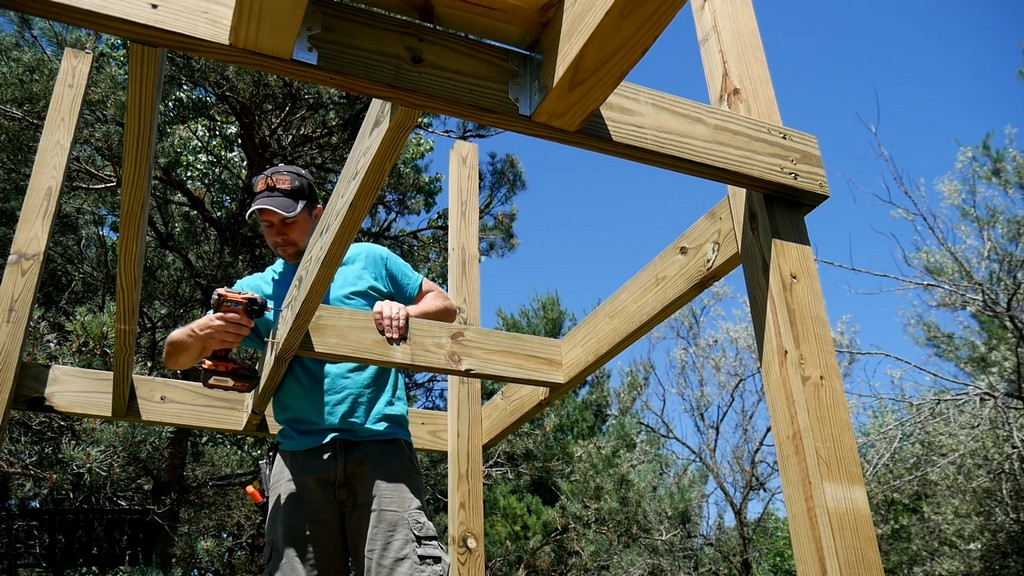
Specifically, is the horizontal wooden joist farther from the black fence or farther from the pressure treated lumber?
the black fence

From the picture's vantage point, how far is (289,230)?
2299 millimetres

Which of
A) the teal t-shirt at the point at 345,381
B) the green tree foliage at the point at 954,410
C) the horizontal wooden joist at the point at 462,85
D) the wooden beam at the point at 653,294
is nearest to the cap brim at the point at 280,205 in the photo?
the teal t-shirt at the point at 345,381

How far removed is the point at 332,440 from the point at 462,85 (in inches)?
51.2

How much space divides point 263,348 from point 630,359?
7.70 meters

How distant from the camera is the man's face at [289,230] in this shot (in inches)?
88.8

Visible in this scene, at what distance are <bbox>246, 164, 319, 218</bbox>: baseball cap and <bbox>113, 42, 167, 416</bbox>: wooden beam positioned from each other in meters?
0.38

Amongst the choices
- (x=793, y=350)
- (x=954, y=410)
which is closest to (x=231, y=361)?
(x=793, y=350)

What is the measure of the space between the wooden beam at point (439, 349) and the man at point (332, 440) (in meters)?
0.06

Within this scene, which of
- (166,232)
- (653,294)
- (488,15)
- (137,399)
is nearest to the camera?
(488,15)

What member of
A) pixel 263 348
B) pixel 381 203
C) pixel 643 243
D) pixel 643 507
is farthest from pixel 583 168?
pixel 263 348

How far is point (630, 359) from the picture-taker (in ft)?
31.2

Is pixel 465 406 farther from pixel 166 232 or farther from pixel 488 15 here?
pixel 166 232

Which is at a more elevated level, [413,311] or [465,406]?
[413,311]

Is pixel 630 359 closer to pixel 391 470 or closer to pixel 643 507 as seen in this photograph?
pixel 643 507
